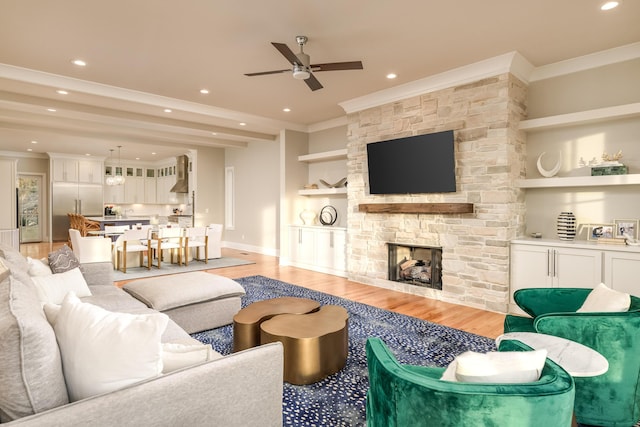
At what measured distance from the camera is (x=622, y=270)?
11.2 ft

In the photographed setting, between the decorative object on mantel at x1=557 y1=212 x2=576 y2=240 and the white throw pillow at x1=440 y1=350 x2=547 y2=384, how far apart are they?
3303 mm

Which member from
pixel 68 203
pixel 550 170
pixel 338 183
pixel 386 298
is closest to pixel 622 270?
pixel 550 170

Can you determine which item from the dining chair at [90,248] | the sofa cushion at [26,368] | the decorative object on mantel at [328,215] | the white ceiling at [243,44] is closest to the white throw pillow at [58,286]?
the sofa cushion at [26,368]

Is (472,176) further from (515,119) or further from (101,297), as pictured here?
(101,297)

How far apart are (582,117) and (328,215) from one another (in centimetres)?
428

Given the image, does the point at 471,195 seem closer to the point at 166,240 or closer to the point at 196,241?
the point at 196,241

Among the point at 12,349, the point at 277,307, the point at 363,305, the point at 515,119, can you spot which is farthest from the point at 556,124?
the point at 12,349

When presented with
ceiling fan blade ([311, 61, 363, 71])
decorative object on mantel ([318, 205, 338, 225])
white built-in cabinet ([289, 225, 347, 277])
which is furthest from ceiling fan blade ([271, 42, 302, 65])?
decorative object on mantel ([318, 205, 338, 225])

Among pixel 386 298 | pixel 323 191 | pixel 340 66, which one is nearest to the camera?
pixel 340 66

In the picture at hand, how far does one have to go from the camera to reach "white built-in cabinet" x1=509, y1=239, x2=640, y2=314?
3391 mm

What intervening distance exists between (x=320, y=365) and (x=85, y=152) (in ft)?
36.1

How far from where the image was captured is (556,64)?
4.12 metres

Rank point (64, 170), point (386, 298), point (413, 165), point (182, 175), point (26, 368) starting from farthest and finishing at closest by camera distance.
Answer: point (64, 170), point (182, 175), point (413, 165), point (386, 298), point (26, 368)

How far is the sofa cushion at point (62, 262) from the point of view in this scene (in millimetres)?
3096
